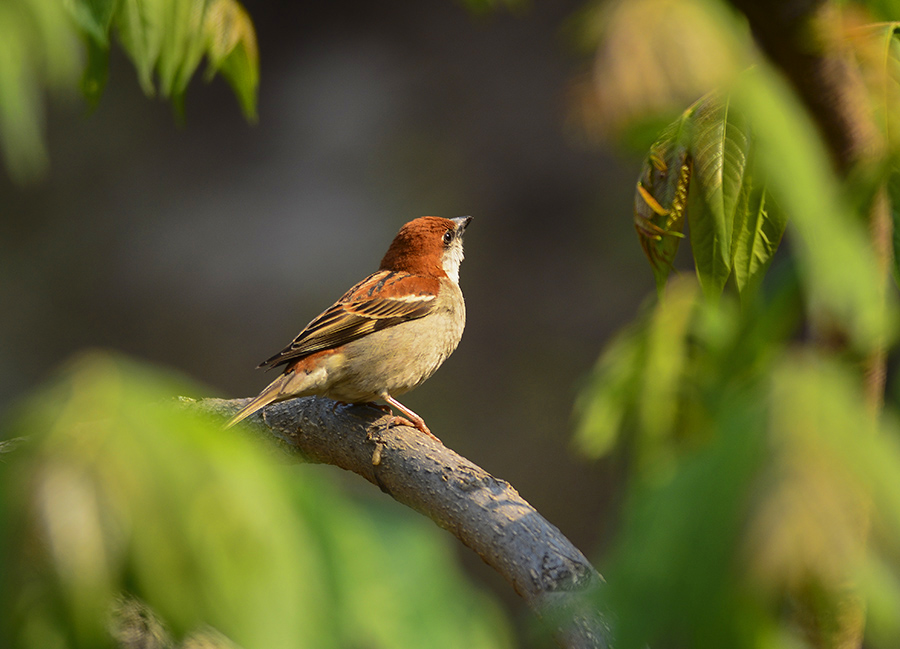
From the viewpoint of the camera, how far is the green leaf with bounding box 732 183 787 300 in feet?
5.91

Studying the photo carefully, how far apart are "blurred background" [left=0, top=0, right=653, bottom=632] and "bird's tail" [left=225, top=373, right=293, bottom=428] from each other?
20.4 feet

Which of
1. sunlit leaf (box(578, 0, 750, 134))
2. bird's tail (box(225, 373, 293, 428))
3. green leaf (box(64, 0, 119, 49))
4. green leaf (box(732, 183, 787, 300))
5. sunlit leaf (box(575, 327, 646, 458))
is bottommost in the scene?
bird's tail (box(225, 373, 293, 428))

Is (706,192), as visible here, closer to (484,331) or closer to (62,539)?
(62,539)

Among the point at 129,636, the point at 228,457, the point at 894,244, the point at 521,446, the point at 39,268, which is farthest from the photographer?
the point at 39,268

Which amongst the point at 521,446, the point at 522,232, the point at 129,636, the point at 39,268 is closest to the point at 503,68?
the point at 522,232

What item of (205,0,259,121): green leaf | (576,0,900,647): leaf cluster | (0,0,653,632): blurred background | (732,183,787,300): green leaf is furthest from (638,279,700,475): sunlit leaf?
(0,0,653,632): blurred background

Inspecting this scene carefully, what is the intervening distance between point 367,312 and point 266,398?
79 cm

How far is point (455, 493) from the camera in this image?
260 cm

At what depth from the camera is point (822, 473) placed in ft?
→ 2.31

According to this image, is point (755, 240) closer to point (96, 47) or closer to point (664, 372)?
point (664, 372)

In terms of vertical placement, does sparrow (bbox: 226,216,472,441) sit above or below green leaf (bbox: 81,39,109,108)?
below

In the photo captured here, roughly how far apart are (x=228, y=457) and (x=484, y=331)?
932 centimetres

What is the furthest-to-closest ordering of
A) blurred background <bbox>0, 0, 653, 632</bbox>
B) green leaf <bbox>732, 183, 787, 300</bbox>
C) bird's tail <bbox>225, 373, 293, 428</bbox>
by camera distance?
blurred background <bbox>0, 0, 653, 632</bbox>, bird's tail <bbox>225, 373, 293, 428</bbox>, green leaf <bbox>732, 183, 787, 300</bbox>

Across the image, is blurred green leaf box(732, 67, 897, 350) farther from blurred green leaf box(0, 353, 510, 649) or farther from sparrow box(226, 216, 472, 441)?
sparrow box(226, 216, 472, 441)
